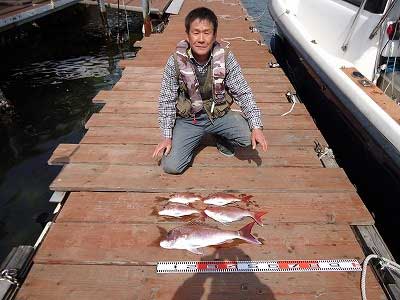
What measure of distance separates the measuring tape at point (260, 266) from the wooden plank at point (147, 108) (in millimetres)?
3023

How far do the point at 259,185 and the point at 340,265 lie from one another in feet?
4.00

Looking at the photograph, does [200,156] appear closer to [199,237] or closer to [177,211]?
[177,211]

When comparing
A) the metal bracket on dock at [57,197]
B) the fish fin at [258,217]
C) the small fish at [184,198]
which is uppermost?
the fish fin at [258,217]

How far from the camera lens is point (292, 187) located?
3.75 meters

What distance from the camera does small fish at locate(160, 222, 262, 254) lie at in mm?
2957

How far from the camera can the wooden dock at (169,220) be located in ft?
8.75

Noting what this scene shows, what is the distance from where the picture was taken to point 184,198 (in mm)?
3527

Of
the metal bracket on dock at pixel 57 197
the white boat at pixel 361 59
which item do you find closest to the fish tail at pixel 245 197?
the white boat at pixel 361 59

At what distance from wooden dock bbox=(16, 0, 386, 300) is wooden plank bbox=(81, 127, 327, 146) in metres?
0.01

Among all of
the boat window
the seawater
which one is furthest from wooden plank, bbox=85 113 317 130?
the boat window

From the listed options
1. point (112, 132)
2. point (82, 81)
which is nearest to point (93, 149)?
point (112, 132)

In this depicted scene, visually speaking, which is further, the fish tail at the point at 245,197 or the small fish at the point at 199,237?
the fish tail at the point at 245,197

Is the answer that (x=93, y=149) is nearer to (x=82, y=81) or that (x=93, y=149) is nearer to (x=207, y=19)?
(x=207, y=19)

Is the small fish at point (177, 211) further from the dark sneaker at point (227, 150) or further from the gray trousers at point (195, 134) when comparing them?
the dark sneaker at point (227, 150)
